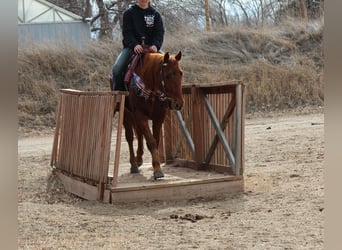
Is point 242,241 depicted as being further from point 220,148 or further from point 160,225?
point 220,148

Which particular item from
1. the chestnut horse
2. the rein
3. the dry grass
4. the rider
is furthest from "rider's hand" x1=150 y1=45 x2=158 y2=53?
the dry grass

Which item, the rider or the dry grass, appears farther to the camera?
the dry grass

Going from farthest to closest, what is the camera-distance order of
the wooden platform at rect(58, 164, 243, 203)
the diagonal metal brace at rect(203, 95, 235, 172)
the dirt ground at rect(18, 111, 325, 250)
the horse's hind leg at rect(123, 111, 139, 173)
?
the horse's hind leg at rect(123, 111, 139, 173)
the diagonal metal brace at rect(203, 95, 235, 172)
the wooden platform at rect(58, 164, 243, 203)
the dirt ground at rect(18, 111, 325, 250)

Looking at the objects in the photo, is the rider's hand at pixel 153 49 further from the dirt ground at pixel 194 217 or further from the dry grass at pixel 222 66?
the dry grass at pixel 222 66

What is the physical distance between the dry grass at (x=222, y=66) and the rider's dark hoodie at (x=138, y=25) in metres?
6.75

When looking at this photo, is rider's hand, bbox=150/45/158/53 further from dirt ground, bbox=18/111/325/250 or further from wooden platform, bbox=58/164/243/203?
dirt ground, bbox=18/111/325/250

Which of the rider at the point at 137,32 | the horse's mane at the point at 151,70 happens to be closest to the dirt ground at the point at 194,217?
the horse's mane at the point at 151,70

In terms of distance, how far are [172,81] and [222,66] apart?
29.2 ft

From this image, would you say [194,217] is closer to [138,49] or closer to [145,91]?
[145,91]

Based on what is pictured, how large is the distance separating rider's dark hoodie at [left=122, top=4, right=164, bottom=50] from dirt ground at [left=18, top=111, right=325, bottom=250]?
59.5 inches

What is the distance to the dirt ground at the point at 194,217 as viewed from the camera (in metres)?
3.38

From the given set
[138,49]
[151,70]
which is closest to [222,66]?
[138,49]

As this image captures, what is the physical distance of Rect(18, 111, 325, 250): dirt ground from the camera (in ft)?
11.1

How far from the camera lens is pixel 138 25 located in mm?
5117
